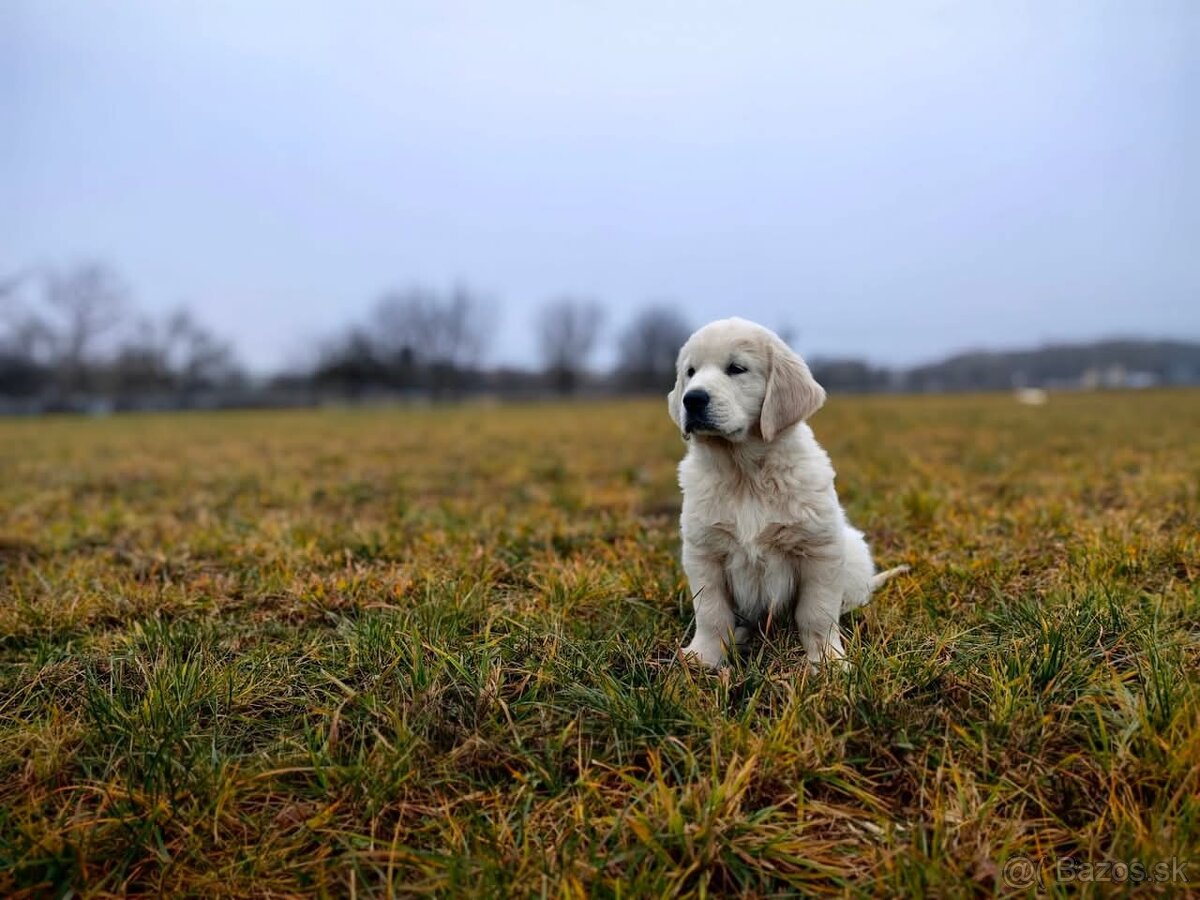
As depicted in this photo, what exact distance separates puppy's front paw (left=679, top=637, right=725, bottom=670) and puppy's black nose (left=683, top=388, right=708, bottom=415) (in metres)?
0.85

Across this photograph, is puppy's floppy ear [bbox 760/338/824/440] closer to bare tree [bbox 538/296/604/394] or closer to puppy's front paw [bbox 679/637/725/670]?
puppy's front paw [bbox 679/637/725/670]

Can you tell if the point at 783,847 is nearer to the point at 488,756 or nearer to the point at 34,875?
the point at 488,756

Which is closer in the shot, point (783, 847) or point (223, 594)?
point (783, 847)

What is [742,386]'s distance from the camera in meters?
2.81

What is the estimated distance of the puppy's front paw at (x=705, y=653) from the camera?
2.44 m

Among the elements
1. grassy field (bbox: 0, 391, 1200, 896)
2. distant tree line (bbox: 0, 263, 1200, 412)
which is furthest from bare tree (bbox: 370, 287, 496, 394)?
grassy field (bbox: 0, 391, 1200, 896)

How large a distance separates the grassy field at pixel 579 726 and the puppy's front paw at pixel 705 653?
0.10 meters

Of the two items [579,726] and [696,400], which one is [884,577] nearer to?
[696,400]

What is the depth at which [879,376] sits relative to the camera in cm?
7175

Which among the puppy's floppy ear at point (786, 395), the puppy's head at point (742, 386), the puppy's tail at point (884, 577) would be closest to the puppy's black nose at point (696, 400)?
the puppy's head at point (742, 386)

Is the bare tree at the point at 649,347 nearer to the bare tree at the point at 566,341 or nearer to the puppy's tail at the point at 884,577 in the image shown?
the bare tree at the point at 566,341

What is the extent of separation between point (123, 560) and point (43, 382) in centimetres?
6801

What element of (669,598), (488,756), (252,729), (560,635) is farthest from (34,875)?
(669,598)

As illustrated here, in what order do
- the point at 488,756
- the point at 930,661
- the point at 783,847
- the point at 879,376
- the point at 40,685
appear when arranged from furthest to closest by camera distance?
the point at 879,376
the point at 40,685
the point at 930,661
the point at 488,756
the point at 783,847
